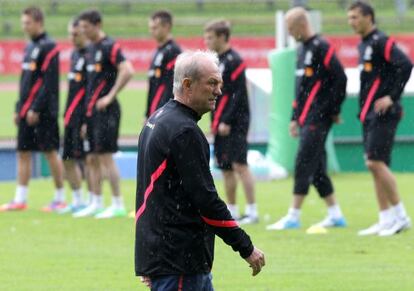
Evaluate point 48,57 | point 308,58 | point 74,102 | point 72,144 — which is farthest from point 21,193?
point 308,58

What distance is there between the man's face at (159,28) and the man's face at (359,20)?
2.52m

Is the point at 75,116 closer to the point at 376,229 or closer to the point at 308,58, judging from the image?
the point at 308,58

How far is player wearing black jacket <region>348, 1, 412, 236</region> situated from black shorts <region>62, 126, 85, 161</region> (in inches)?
158

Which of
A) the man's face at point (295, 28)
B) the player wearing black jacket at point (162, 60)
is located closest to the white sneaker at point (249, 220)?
the player wearing black jacket at point (162, 60)

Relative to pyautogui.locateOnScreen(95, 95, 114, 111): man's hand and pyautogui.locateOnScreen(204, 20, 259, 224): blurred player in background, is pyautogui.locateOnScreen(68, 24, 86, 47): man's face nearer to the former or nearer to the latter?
pyautogui.locateOnScreen(95, 95, 114, 111): man's hand

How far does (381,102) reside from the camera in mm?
11578

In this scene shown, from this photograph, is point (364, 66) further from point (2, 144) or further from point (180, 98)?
point (2, 144)

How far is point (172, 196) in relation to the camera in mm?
5836

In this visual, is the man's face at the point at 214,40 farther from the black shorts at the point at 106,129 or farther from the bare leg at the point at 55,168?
the bare leg at the point at 55,168

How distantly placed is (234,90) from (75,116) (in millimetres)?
2298

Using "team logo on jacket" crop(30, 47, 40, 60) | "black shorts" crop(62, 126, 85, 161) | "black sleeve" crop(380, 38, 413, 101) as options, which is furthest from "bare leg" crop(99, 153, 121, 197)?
"black sleeve" crop(380, 38, 413, 101)

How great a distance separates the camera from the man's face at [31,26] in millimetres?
14633

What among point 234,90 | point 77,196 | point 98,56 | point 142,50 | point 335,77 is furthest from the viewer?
point 142,50

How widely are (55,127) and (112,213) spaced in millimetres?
1632
